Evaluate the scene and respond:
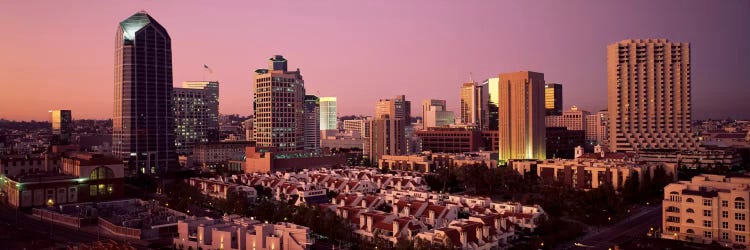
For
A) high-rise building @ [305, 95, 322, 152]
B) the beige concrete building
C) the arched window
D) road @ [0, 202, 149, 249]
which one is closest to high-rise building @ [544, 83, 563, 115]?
high-rise building @ [305, 95, 322, 152]

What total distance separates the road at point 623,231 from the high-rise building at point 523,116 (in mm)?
35847

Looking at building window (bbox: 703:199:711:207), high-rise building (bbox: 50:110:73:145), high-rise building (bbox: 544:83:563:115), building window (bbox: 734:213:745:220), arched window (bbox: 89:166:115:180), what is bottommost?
building window (bbox: 734:213:745:220)

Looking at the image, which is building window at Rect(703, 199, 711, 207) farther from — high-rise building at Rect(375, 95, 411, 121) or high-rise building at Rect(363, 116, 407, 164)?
high-rise building at Rect(375, 95, 411, 121)

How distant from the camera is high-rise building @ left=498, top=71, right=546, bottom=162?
75.6m

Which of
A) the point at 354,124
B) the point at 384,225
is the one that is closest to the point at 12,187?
the point at 384,225

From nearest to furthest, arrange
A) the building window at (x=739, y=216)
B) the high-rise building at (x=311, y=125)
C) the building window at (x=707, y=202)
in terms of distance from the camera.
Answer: the building window at (x=739, y=216), the building window at (x=707, y=202), the high-rise building at (x=311, y=125)

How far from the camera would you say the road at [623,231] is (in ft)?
101

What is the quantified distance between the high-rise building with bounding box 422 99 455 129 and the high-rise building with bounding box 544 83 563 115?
27.3 m

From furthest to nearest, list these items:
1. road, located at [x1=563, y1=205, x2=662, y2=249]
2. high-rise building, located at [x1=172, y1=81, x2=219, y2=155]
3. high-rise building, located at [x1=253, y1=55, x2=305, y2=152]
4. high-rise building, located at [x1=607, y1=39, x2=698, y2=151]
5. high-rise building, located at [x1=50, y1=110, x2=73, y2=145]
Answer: high-rise building, located at [x1=50, y1=110, x2=73, y2=145] < high-rise building, located at [x1=172, y1=81, x2=219, y2=155] < high-rise building, located at [x1=253, y1=55, x2=305, y2=152] < high-rise building, located at [x1=607, y1=39, x2=698, y2=151] < road, located at [x1=563, y1=205, x2=662, y2=249]

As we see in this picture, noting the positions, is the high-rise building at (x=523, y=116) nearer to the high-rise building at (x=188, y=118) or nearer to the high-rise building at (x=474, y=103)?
the high-rise building at (x=188, y=118)

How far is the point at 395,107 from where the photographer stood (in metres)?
160

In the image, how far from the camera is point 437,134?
9206cm

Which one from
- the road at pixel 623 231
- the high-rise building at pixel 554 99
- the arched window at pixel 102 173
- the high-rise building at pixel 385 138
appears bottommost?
the road at pixel 623 231

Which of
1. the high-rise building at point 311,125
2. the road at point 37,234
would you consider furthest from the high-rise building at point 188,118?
the road at point 37,234
